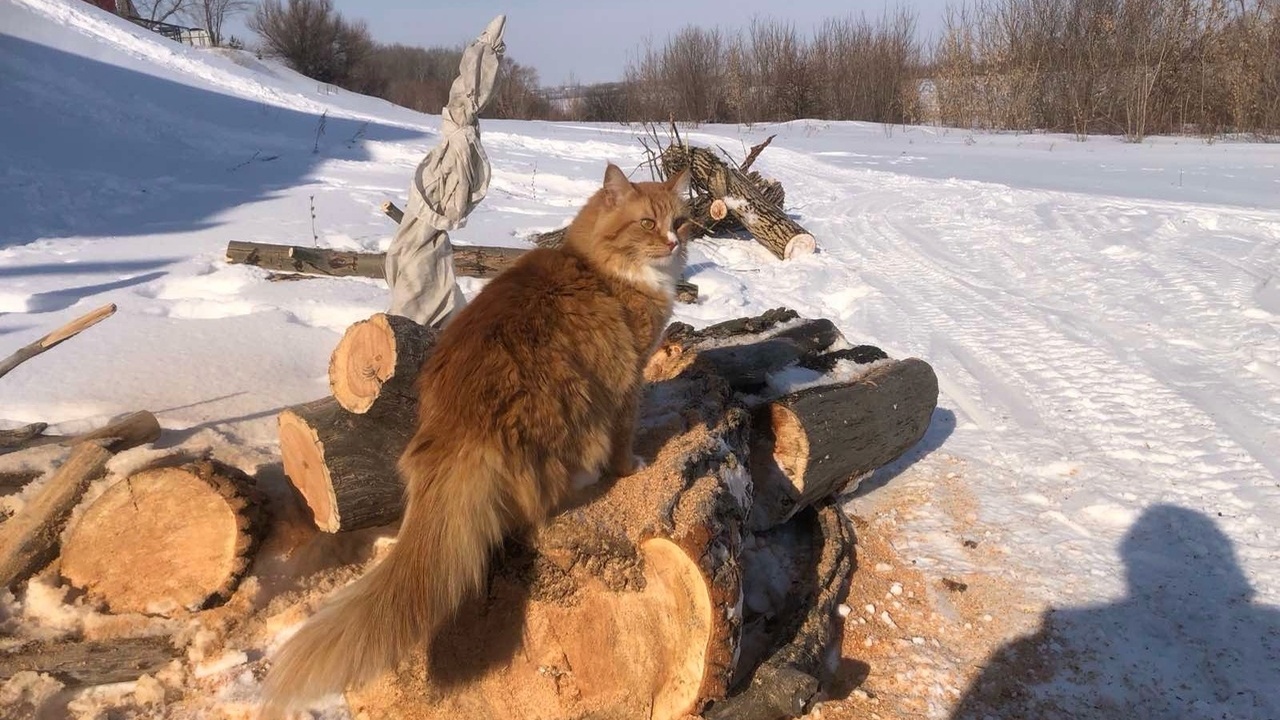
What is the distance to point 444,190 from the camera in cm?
494

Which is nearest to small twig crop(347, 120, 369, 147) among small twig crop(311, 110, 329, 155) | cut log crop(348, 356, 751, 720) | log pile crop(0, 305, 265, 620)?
small twig crop(311, 110, 329, 155)

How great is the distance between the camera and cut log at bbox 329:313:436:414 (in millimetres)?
3150

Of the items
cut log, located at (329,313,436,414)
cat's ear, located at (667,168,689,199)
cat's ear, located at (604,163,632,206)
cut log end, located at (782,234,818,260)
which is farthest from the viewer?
cut log end, located at (782,234,818,260)

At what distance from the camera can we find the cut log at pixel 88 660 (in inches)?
104

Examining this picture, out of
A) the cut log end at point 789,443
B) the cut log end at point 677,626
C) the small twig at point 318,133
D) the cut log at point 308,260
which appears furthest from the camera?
the small twig at point 318,133

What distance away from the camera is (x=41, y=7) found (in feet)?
61.3

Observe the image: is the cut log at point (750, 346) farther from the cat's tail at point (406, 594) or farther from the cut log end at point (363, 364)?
the cat's tail at point (406, 594)

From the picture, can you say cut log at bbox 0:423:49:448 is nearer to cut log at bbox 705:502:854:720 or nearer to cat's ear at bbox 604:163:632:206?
cat's ear at bbox 604:163:632:206

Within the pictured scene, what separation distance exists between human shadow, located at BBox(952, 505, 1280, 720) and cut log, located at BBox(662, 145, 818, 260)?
20.0ft

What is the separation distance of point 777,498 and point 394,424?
1.89 metres

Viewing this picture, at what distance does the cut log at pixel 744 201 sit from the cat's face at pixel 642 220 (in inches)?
212

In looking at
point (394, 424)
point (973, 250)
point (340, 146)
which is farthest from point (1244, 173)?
point (340, 146)

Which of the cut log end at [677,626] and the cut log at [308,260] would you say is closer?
the cut log end at [677,626]

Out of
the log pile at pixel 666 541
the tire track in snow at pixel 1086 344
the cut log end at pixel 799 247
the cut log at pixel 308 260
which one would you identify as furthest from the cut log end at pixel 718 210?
the log pile at pixel 666 541
